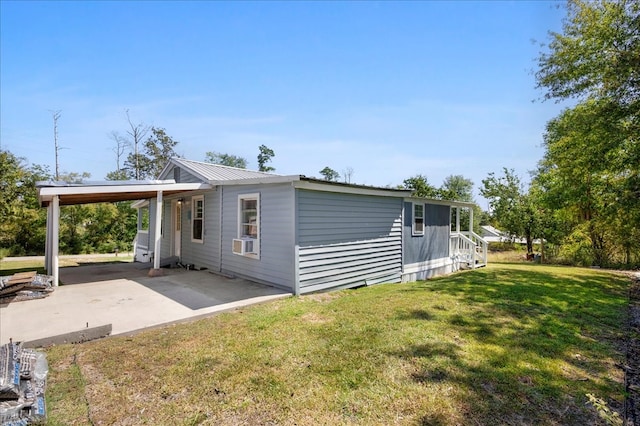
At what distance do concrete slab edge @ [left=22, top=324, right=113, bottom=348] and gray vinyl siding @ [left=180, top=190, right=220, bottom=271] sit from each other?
4.52 metres

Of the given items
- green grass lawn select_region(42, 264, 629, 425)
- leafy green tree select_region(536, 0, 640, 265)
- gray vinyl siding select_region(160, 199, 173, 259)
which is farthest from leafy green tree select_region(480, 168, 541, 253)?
gray vinyl siding select_region(160, 199, 173, 259)

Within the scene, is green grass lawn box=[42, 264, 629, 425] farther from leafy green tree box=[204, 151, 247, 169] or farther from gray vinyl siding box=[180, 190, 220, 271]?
leafy green tree box=[204, 151, 247, 169]

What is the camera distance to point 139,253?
45.0ft

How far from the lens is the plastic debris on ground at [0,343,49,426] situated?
85.5 inches

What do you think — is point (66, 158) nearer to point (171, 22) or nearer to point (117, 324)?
point (171, 22)

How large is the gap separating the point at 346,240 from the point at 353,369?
4547 millimetres

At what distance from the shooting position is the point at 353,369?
3107 mm

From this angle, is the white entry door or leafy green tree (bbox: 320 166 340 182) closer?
the white entry door

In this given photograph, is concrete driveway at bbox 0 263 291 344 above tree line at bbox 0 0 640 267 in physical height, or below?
below

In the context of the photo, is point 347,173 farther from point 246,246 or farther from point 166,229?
point 246,246

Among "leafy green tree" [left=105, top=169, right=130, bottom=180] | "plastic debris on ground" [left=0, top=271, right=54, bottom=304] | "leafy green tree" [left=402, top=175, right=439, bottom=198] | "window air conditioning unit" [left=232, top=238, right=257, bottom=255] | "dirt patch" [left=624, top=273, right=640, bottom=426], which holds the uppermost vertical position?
"leafy green tree" [left=105, top=169, right=130, bottom=180]

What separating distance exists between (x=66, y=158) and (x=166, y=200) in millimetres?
20028

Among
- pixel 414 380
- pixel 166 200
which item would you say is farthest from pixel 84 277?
pixel 414 380

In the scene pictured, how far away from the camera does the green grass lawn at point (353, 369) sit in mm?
2465
